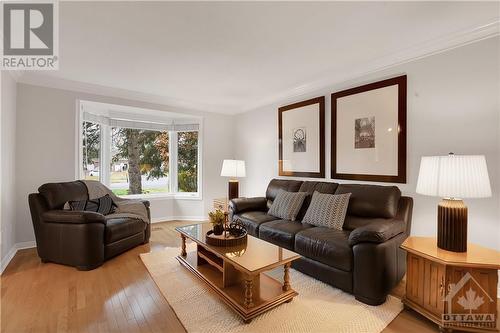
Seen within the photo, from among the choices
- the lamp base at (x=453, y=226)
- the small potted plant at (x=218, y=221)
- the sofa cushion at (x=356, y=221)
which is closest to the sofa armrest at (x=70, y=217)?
the small potted plant at (x=218, y=221)

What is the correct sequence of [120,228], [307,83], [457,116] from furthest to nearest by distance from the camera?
[307,83]
[120,228]
[457,116]

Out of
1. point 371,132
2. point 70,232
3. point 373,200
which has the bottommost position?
point 70,232

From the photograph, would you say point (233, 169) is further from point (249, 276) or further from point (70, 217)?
point (249, 276)

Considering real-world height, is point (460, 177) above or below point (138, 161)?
below

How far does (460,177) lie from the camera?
1.75 metres

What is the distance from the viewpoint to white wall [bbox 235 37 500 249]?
85.2 inches

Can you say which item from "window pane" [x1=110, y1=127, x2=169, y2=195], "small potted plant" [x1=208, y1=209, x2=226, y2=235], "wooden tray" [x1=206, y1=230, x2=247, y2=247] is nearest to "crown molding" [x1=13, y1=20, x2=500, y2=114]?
"window pane" [x1=110, y1=127, x2=169, y2=195]

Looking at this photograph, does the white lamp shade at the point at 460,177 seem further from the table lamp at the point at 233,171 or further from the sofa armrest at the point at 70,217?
the sofa armrest at the point at 70,217

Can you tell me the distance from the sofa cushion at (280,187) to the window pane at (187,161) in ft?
6.90

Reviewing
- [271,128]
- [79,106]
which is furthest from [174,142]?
[271,128]

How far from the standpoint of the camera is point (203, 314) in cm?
192

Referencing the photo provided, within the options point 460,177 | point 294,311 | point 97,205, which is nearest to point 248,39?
point 460,177

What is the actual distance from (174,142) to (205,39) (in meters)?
3.27

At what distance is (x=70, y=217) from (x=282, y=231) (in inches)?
94.9
